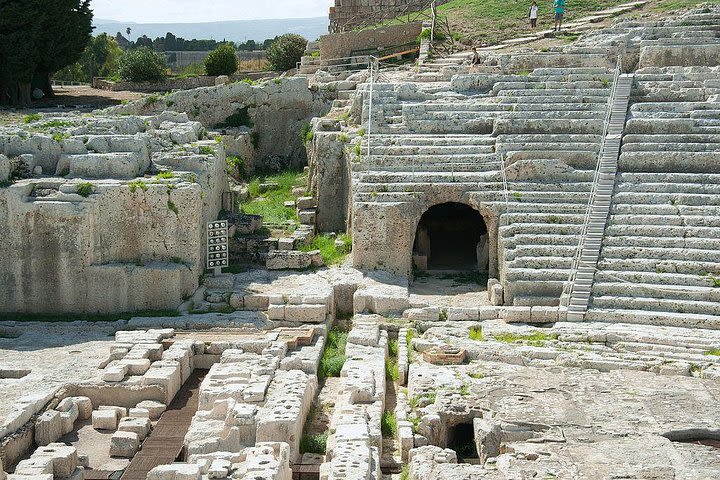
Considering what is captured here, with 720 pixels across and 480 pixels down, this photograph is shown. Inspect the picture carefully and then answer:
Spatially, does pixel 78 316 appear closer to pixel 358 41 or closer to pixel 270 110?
pixel 270 110

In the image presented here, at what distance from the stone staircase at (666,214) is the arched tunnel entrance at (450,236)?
3.45m

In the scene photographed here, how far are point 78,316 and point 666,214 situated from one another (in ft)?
34.7

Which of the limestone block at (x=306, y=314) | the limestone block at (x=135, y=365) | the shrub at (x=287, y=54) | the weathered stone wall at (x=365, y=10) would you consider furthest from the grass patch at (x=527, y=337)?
the shrub at (x=287, y=54)

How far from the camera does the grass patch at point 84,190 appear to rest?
20188 millimetres

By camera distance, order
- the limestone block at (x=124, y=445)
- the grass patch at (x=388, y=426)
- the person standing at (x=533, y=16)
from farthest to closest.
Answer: the person standing at (x=533, y=16)
the grass patch at (x=388, y=426)
the limestone block at (x=124, y=445)

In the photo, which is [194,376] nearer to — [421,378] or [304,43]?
[421,378]

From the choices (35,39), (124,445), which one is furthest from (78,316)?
(35,39)

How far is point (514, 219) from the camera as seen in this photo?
69.7 feet

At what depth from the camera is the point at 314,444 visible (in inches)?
601

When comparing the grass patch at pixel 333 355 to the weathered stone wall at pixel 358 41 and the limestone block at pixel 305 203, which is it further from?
the weathered stone wall at pixel 358 41

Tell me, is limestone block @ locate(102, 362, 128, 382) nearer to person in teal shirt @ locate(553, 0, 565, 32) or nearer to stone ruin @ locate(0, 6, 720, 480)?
stone ruin @ locate(0, 6, 720, 480)

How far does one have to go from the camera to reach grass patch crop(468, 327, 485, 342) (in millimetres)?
18712

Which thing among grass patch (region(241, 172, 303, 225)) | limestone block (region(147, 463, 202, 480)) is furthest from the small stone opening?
→ grass patch (region(241, 172, 303, 225))

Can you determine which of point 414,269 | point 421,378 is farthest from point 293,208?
point 421,378
